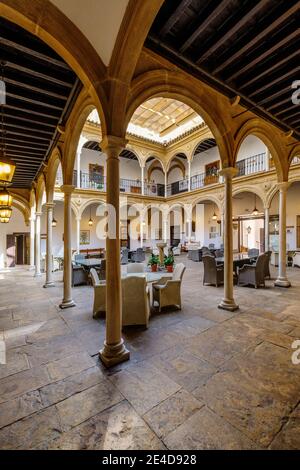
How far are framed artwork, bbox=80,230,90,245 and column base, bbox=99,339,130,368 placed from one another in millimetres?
12416

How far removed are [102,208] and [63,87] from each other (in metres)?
11.1

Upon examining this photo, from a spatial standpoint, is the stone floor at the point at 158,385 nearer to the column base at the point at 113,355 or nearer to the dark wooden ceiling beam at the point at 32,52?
the column base at the point at 113,355

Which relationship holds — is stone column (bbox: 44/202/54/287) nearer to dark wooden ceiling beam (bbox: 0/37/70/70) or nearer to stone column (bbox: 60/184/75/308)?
stone column (bbox: 60/184/75/308)

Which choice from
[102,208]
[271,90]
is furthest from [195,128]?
[271,90]

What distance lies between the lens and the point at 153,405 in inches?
73.9

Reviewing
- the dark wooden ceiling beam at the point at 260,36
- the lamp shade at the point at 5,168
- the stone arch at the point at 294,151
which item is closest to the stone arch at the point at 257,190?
the stone arch at the point at 294,151

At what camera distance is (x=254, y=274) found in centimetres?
588

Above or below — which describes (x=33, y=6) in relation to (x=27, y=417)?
above

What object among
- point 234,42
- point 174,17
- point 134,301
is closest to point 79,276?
point 134,301

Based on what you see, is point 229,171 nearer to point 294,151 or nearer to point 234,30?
point 234,30

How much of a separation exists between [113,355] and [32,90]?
435cm

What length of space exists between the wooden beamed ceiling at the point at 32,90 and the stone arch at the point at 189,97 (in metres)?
1.11

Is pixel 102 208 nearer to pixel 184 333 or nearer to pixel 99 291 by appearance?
pixel 99 291

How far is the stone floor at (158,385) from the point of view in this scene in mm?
1595
